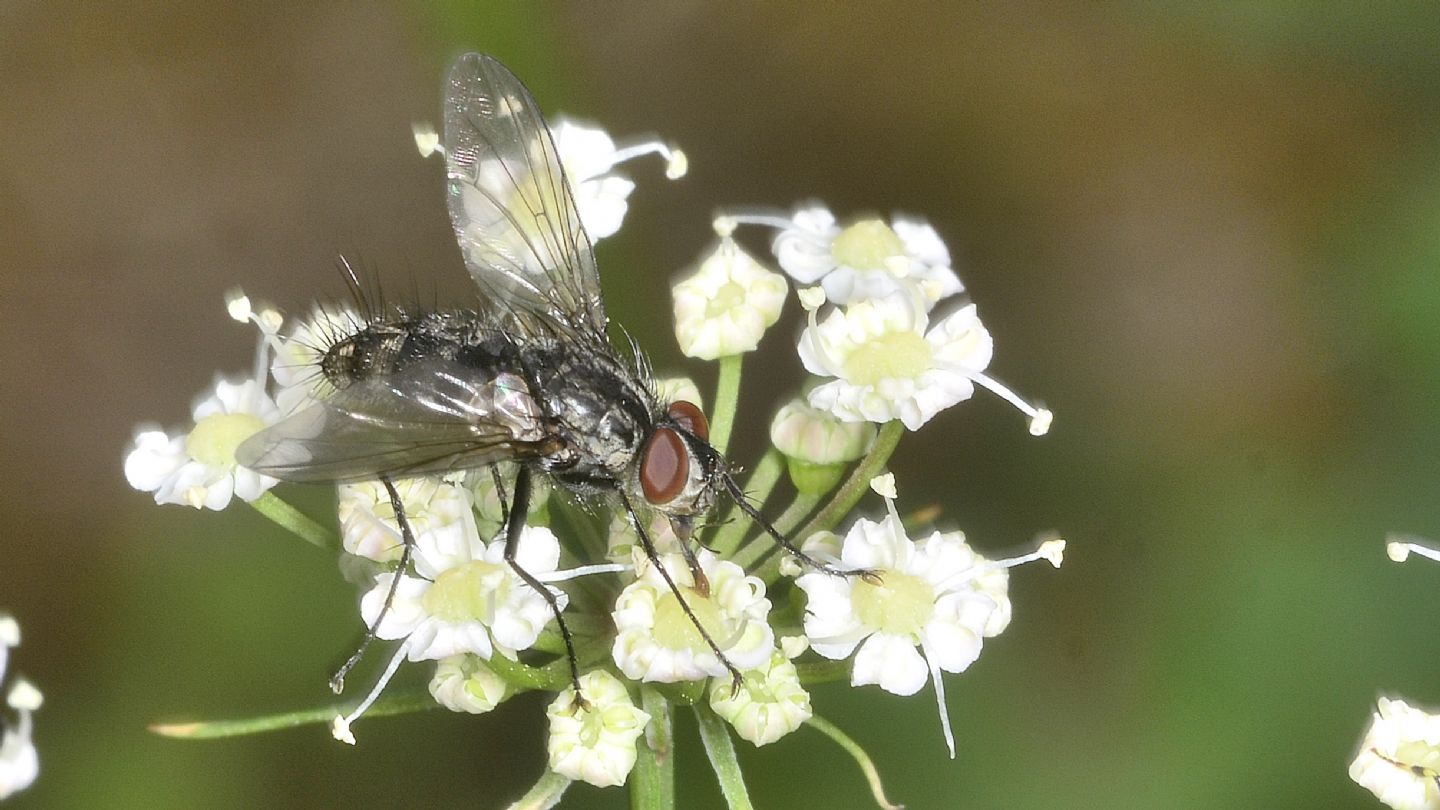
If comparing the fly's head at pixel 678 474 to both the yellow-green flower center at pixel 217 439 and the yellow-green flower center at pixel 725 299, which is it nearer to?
the yellow-green flower center at pixel 725 299

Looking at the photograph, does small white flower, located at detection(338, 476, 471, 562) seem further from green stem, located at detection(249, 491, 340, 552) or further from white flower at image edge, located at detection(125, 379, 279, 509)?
white flower at image edge, located at detection(125, 379, 279, 509)

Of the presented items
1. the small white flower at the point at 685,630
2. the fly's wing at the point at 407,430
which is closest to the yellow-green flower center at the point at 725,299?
the fly's wing at the point at 407,430

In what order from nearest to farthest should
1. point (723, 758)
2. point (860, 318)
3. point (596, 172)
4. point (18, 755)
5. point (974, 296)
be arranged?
point (18, 755) < point (723, 758) < point (860, 318) < point (596, 172) < point (974, 296)

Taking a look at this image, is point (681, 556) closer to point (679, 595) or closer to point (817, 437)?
point (679, 595)

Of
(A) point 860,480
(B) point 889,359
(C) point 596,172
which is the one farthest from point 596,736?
(C) point 596,172

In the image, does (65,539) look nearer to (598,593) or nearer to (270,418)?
(270,418)

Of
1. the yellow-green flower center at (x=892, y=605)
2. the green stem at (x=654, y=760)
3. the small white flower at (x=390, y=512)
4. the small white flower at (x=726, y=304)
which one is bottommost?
the green stem at (x=654, y=760)
